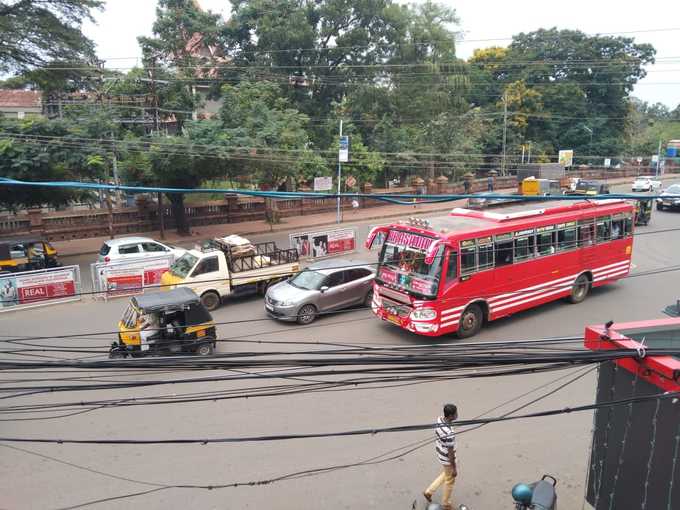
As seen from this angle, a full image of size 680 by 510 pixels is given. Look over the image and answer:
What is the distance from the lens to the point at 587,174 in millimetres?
53375

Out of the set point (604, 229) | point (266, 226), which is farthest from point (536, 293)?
point (266, 226)

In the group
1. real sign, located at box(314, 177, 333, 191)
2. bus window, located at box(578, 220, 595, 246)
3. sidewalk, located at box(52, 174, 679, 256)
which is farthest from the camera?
real sign, located at box(314, 177, 333, 191)

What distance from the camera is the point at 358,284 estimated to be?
46.1 feet

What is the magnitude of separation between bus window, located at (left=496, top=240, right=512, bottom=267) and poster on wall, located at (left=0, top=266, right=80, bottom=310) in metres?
10.8

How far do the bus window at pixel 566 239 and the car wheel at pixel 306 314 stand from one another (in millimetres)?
6431

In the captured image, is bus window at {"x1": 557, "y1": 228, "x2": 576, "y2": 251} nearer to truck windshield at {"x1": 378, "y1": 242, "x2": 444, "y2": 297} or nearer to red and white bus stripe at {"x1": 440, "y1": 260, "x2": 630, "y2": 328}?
red and white bus stripe at {"x1": 440, "y1": 260, "x2": 630, "y2": 328}

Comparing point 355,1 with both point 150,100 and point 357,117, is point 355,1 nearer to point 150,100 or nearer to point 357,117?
point 357,117

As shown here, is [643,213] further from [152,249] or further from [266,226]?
[152,249]

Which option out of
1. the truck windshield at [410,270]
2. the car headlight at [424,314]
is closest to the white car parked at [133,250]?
the truck windshield at [410,270]

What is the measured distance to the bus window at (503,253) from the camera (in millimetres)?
12344

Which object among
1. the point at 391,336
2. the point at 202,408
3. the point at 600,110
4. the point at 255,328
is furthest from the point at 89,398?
the point at 600,110

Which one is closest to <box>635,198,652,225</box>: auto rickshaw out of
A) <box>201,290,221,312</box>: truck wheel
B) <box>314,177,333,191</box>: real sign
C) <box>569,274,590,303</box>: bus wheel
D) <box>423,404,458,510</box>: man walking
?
<box>569,274,590,303</box>: bus wheel

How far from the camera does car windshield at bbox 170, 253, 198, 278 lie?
14.5m

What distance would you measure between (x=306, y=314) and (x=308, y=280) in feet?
3.18
